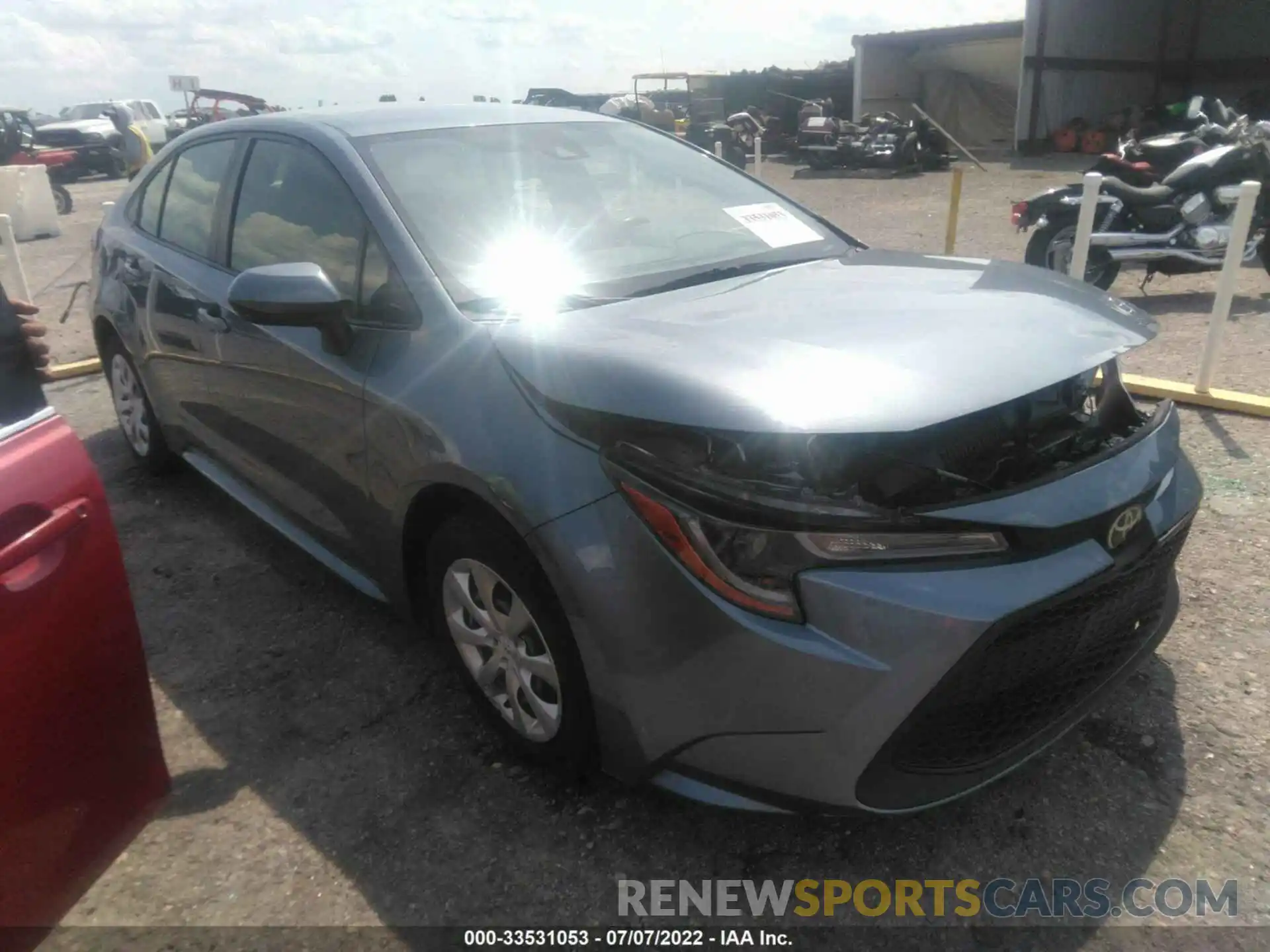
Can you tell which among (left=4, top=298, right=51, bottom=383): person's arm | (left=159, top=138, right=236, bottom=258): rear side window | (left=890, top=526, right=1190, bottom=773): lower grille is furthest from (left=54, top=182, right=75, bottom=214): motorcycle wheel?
(left=890, top=526, right=1190, bottom=773): lower grille

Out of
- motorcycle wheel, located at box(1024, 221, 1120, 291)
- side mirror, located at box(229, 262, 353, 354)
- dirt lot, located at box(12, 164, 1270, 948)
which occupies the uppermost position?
side mirror, located at box(229, 262, 353, 354)

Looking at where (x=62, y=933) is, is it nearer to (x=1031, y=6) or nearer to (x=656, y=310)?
(x=656, y=310)

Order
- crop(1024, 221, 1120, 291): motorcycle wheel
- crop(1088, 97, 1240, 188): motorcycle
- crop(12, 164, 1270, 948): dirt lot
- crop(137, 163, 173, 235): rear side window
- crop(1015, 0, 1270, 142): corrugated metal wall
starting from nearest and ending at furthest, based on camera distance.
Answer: crop(12, 164, 1270, 948): dirt lot < crop(137, 163, 173, 235): rear side window < crop(1024, 221, 1120, 291): motorcycle wheel < crop(1088, 97, 1240, 188): motorcycle < crop(1015, 0, 1270, 142): corrugated metal wall

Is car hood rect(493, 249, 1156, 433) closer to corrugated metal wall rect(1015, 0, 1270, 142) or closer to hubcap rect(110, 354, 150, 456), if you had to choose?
hubcap rect(110, 354, 150, 456)

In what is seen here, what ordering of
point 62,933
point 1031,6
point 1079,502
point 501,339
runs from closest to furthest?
point 1079,502, point 62,933, point 501,339, point 1031,6

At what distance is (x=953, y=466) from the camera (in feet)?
6.98

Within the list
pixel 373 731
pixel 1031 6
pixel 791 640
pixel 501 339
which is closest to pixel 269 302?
pixel 501 339

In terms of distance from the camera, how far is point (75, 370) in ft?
21.2

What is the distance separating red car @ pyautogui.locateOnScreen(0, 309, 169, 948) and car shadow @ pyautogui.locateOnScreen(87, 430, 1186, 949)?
0.68m

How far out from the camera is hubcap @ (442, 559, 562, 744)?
7.31 feet

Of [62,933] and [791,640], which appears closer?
[791,640]

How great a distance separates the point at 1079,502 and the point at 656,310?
3.50ft

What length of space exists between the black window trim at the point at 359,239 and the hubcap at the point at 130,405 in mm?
1190

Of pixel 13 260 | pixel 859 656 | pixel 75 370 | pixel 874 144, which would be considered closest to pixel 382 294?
pixel 859 656
